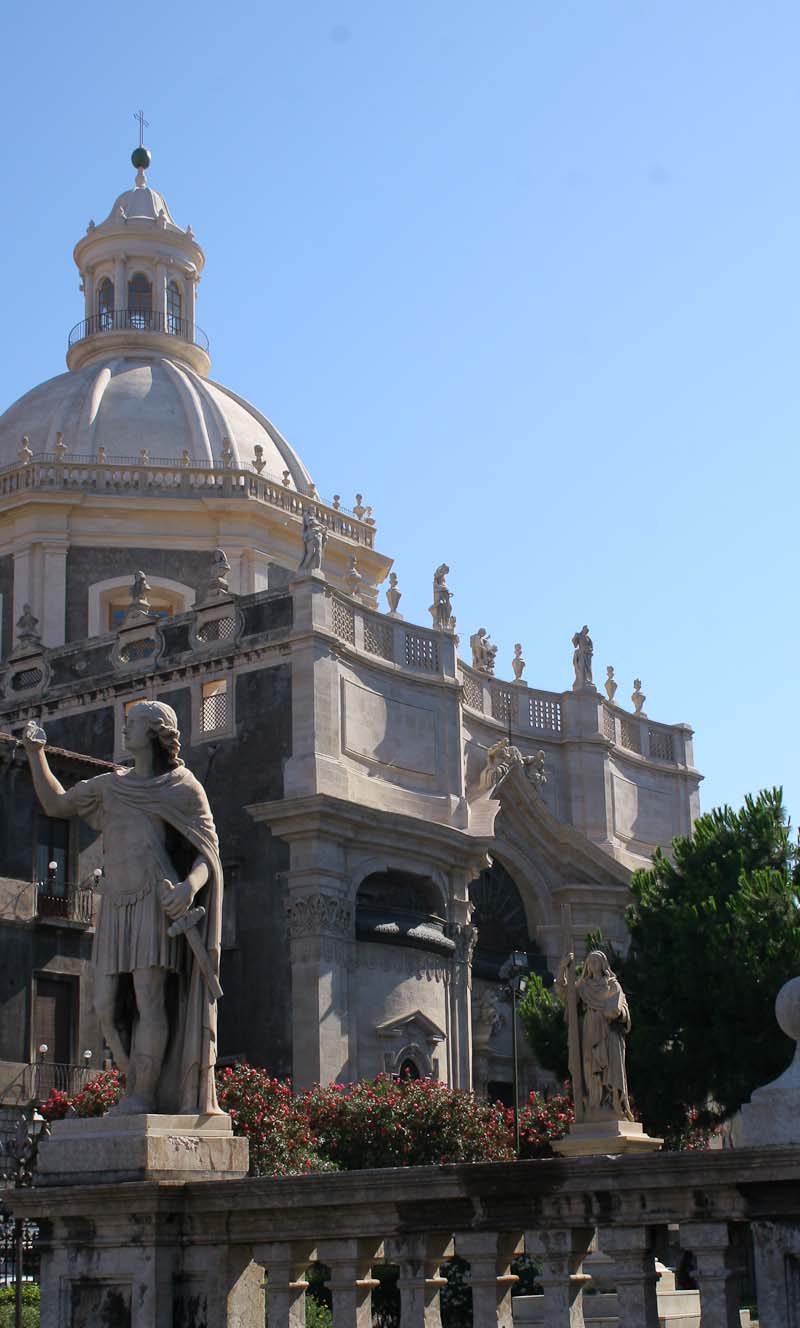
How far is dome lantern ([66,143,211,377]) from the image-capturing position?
53.6m

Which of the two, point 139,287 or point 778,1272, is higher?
point 139,287

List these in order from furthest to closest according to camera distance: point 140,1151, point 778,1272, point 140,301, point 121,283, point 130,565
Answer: point 140,301 → point 121,283 → point 130,565 → point 140,1151 → point 778,1272

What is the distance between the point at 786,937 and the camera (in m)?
32.8

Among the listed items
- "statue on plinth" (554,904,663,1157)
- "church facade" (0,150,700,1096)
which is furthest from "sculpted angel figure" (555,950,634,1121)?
"church facade" (0,150,700,1096)

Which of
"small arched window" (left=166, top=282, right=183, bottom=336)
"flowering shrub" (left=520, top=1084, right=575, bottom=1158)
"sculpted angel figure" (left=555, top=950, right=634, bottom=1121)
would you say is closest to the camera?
"sculpted angel figure" (left=555, top=950, right=634, bottom=1121)

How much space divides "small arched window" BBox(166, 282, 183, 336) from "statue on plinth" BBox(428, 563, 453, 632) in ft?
50.3

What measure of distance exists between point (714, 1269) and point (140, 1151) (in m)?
3.13

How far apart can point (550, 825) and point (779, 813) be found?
8810 millimetres

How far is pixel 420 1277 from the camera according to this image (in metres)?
8.60

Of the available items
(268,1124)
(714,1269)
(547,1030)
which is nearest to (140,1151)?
(714,1269)

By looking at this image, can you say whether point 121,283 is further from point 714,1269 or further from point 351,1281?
point 714,1269

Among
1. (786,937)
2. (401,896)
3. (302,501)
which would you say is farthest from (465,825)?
(302,501)

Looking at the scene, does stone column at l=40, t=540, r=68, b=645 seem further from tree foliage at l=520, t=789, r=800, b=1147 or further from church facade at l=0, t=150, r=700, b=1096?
tree foliage at l=520, t=789, r=800, b=1147

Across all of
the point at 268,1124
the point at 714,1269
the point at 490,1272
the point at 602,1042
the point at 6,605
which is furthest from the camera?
the point at 6,605
